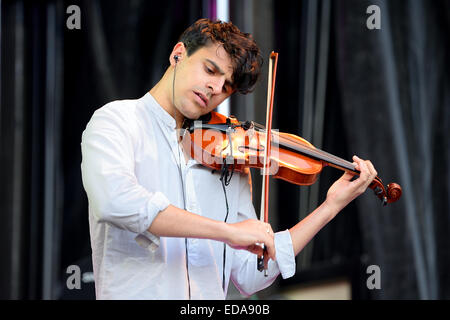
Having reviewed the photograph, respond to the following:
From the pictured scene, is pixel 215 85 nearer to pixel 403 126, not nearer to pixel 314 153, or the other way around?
pixel 314 153

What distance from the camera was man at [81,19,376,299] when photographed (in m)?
1.14

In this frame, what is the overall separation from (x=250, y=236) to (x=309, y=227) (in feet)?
1.11

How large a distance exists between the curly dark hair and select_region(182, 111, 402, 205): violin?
0.12 m

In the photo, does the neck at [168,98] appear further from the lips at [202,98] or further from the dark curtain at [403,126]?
the dark curtain at [403,126]

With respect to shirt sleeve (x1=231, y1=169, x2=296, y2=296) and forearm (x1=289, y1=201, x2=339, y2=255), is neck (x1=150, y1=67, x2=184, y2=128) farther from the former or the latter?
forearm (x1=289, y1=201, x2=339, y2=255)

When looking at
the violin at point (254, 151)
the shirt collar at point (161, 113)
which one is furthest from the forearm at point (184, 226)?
the shirt collar at point (161, 113)

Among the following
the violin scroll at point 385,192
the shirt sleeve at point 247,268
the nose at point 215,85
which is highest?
the nose at point 215,85

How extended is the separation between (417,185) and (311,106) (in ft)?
2.22

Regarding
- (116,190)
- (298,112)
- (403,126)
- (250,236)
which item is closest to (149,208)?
(116,190)

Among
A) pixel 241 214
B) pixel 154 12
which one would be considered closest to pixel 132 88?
pixel 154 12

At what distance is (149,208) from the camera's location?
1.12 metres

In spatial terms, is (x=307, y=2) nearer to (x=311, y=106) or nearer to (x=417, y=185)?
(x=311, y=106)

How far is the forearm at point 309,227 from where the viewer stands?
56.2 inches

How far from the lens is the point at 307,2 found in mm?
2783
